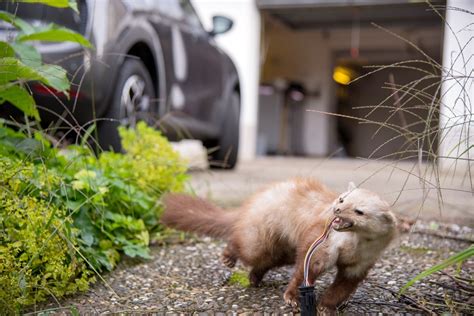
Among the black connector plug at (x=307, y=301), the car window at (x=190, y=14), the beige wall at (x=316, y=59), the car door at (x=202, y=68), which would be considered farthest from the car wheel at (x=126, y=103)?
the beige wall at (x=316, y=59)

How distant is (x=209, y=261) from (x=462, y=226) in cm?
158

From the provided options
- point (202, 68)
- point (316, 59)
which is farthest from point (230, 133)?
point (316, 59)

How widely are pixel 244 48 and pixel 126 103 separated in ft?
21.3

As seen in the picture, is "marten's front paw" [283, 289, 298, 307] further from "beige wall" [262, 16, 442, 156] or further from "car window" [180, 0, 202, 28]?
"beige wall" [262, 16, 442, 156]

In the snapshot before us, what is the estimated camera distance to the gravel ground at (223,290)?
1.95 metres

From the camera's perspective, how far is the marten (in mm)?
1870

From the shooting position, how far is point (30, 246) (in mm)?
1923

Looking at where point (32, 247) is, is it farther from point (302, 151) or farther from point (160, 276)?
point (302, 151)

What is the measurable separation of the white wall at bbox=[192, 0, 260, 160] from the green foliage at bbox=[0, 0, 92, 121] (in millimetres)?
7476

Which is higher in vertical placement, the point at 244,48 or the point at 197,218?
the point at 244,48

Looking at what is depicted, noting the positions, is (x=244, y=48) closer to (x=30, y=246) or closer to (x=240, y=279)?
(x=240, y=279)

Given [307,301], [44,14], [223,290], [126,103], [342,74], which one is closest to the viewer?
[307,301]

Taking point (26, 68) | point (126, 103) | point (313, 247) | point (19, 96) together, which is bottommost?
point (313, 247)

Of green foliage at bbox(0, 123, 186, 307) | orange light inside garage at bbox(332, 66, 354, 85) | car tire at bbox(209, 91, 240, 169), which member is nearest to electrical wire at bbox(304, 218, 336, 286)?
green foliage at bbox(0, 123, 186, 307)
